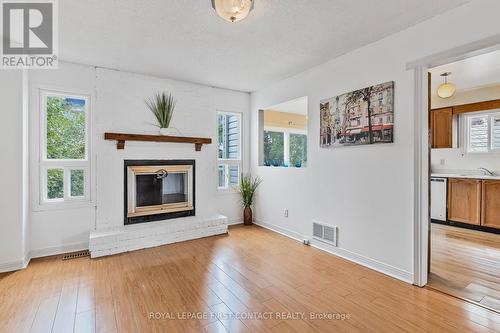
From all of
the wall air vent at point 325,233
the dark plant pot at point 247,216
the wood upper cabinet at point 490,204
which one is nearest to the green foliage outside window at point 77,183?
the dark plant pot at point 247,216

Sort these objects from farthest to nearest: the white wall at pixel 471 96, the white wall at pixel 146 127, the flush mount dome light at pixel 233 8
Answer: the white wall at pixel 471 96 < the white wall at pixel 146 127 < the flush mount dome light at pixel 233 8

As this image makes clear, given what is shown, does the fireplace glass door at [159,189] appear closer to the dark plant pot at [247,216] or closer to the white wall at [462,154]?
the dark plant pot at [247,216]

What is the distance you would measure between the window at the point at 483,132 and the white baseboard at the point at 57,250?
7007 mm

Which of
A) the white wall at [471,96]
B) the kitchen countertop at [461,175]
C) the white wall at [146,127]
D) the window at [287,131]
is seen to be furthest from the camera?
the window at [287,131]

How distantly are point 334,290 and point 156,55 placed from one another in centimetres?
348

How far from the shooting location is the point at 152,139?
3986 mm

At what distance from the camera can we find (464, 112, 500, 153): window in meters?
4.66

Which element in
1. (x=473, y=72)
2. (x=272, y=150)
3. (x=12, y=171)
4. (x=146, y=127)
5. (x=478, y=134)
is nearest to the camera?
(x=12, y=171)

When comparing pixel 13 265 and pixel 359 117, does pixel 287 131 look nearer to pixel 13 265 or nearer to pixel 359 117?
pixel 359 117

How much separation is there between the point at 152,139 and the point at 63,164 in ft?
4.04

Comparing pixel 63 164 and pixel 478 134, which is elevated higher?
pixel 478 134

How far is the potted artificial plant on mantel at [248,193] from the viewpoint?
16.3 feet

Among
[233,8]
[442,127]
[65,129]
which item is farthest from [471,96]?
[65,129]

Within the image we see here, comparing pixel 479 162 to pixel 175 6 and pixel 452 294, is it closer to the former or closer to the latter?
pixel 452 294
